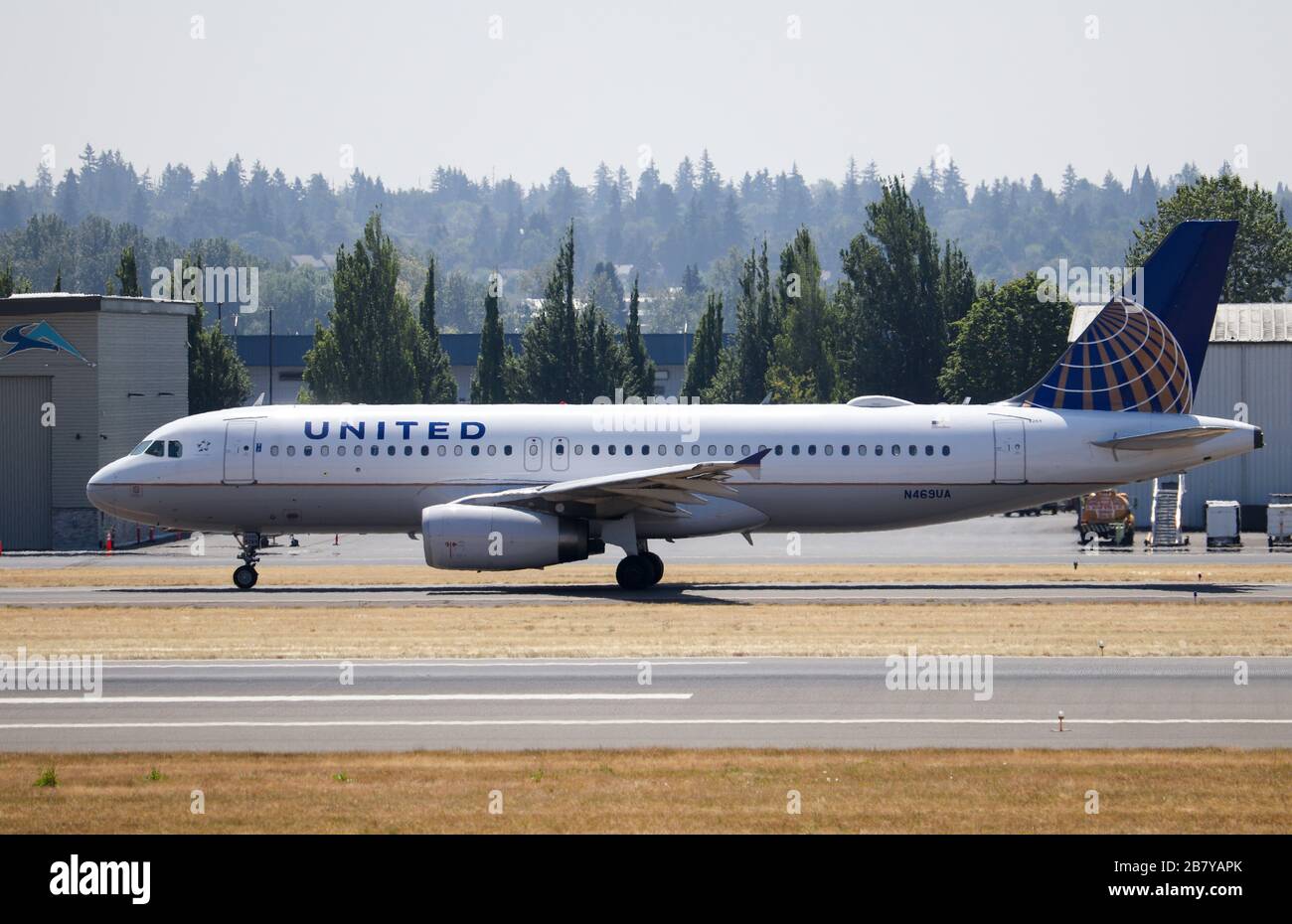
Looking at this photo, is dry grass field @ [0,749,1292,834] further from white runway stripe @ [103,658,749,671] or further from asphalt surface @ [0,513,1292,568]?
asphalt surface @ [0,513,1292,568]

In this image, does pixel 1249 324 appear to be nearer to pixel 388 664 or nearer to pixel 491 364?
pixel 491 364

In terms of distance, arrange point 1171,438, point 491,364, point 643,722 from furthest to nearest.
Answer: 1. point 491,364
2. point 1171,438
3. point 643,722

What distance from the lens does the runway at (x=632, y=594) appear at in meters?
33.7

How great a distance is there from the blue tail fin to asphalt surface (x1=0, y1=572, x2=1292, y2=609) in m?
4.62

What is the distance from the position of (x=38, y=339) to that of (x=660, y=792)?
50766 millimetres

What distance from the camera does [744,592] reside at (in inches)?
1426

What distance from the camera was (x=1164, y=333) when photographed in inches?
1492

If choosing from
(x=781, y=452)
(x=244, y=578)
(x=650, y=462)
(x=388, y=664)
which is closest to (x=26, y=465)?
(x=244, y=578)

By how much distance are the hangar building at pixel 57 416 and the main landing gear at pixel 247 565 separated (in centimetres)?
2306

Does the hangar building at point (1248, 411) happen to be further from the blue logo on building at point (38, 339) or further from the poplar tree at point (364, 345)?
the blue logo on building at point (38, 339)

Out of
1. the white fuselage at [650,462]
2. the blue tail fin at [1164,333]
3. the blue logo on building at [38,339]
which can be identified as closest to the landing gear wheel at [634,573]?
the white fuselage at [650,462]

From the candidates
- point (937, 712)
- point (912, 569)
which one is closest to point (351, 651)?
point (937, 712)

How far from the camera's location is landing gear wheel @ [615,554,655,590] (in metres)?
→ 36.2
